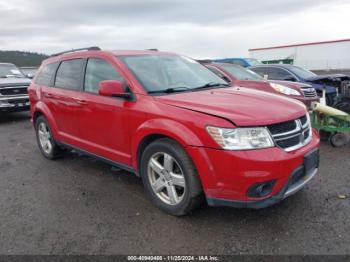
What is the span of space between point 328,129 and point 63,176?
4774 millimetres

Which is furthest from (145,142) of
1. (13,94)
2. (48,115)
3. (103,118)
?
(13,94)

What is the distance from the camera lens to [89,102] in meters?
3.96

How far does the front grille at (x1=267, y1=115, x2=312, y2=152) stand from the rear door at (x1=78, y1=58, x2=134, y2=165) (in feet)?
5.30

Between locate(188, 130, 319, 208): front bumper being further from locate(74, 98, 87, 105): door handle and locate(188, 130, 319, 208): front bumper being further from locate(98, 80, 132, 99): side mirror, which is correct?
locate(74, 98, 87, 105): door handle

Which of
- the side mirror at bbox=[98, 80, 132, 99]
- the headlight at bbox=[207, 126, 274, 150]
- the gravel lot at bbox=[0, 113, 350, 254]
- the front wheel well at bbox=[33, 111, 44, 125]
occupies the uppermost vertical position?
the side mirror at bbox=[98, 80, 132, 99]

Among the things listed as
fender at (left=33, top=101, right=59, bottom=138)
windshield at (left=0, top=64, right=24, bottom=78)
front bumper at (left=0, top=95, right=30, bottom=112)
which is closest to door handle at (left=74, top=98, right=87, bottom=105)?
fender at (left=33, top=101, right=59, bottom=138)

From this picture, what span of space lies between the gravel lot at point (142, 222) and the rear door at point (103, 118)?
0.55 metres

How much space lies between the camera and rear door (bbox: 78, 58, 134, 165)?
11.8 feet

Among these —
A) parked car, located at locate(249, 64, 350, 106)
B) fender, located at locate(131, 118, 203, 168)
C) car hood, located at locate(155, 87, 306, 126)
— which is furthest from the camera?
parked car, located at locate(249, 64, 350, 106)

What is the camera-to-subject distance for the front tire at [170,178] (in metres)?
2.93

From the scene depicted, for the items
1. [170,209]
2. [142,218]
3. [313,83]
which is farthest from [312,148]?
[313,83]

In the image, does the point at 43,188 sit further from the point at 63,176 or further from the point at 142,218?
the point at 142,218

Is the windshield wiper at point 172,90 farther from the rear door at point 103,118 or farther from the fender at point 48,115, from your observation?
the fender at point 48,115

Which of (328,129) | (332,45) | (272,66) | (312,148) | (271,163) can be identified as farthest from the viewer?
(332,45)
